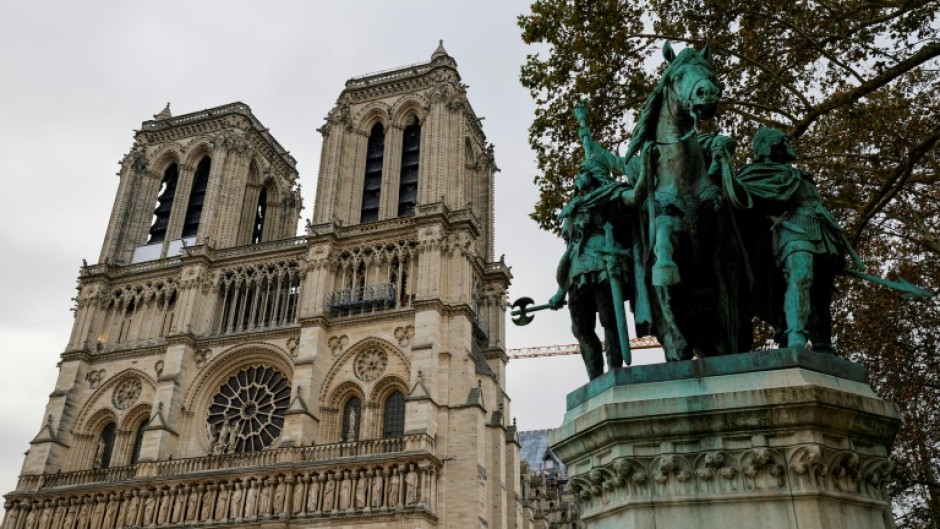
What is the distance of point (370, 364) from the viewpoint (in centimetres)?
2944

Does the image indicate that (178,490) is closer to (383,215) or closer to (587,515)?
(383,215)

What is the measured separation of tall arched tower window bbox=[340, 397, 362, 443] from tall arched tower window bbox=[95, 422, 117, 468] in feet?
34.8

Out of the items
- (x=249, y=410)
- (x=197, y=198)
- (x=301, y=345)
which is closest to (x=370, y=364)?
(x=301, y=345)

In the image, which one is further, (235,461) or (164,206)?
(164,206)

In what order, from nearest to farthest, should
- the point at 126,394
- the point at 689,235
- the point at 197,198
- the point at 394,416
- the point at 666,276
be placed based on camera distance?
the point at 666,276, the point at 689,235, the point at 394,416, the point at 126,394, the point at 197,198

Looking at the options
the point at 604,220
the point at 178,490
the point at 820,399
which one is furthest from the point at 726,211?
the point at 178,490

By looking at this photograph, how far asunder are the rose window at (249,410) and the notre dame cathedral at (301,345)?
8 cm

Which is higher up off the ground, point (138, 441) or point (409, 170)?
point (409, 170)

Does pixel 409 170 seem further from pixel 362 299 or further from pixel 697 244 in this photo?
pixel 697 244

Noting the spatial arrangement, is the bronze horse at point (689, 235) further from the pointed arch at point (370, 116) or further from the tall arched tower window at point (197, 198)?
the tall arched tower window at point (197, 198)

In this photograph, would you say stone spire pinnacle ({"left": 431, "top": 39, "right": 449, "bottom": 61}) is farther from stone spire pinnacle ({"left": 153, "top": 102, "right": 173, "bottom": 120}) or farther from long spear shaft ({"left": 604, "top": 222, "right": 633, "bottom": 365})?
long spear shaft ({"left": 604, "top": 222, "right": 633, "bottom": 365})

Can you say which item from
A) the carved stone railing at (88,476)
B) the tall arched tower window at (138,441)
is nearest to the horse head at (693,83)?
the carved stone railing at (88,476)

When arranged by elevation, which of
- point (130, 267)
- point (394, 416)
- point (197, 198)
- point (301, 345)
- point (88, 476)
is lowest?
point (88, 476)

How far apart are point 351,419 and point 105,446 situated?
1170 centimetres
